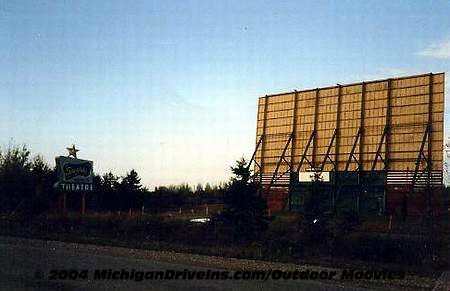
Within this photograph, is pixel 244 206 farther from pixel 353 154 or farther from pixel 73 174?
pixel 353 154

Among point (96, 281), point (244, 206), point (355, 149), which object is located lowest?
point (96, 281)

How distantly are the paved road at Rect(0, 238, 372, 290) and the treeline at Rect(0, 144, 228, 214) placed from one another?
19513 millimetres

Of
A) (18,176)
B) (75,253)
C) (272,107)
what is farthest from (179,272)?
(272,107)

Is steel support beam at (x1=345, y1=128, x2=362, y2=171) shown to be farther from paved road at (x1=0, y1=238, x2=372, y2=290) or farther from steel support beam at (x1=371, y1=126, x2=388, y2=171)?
paved road at (x1=0, y1=238, x2=372, y2=290)

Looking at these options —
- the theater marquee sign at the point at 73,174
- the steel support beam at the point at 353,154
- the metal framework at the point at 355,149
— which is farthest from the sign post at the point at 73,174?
the steel support beam at the point at 353,154

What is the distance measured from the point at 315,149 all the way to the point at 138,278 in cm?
4187

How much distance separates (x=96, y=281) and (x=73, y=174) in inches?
1233

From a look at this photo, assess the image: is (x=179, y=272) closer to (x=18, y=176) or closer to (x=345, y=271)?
(x=345, y=271)

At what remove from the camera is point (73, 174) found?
42.4m

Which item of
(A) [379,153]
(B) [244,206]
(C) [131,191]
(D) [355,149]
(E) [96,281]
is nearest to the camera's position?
(E) [96,281]

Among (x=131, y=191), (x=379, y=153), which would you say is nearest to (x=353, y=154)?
(x=379, y=153)

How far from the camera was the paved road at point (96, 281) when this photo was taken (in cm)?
1167

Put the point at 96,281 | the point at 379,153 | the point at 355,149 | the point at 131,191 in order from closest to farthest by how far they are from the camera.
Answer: the point at 96,281, the point at 379,153, the point at 355,149, the point at 131,191

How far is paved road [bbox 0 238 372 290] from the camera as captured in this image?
1167cm
